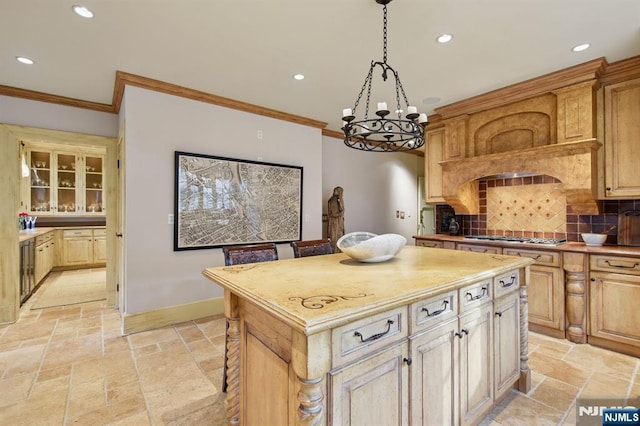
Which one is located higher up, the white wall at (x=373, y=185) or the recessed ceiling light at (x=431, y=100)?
the recessed ceiling light at (x=431, y=100)

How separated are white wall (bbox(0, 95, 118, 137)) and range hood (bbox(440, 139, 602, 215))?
4.54m

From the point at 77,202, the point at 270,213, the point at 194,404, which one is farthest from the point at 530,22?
the point at 77,202

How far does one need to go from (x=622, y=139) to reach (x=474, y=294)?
8.60ft

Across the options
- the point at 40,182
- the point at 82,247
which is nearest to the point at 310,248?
the point at 82,247

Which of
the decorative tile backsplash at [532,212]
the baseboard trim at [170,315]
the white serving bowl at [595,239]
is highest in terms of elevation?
the decorative tile backsplash at [532,212]

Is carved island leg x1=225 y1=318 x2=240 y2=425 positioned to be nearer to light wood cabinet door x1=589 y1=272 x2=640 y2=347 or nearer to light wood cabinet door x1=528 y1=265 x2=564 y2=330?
light wood cabinet door x1=528 y1=265 x2=564 y2=330

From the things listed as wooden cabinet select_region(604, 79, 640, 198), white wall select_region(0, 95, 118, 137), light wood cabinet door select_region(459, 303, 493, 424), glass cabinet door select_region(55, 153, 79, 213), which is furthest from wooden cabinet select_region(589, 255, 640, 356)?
glass cabinet door select_region(55, 153, 79, 213)

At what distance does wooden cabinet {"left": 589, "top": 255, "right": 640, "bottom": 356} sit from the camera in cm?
252

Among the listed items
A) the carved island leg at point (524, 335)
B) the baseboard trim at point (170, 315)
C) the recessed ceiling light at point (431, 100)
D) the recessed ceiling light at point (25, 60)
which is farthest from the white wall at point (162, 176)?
the carved island leg at point (524, 335)

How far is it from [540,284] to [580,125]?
1.63 metres

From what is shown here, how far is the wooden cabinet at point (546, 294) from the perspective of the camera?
114 inches

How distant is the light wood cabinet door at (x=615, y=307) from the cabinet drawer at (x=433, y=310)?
2.17m

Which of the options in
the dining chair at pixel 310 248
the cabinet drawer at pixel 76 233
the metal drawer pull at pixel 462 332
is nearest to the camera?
the metal drawer pull at pixel 462 332

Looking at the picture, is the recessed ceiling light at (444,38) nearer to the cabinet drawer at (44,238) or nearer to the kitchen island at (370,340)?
the kitchen island at (370,340)
